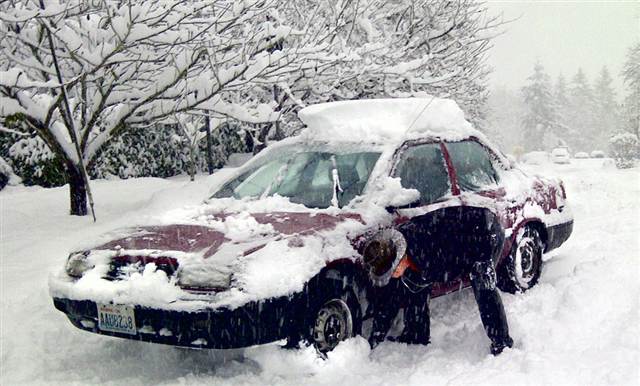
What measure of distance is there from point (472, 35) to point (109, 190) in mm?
9367

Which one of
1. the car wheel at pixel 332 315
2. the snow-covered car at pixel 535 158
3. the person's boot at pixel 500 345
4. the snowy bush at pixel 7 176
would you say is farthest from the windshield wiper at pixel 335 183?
the snow-covered car at pixel 535 158

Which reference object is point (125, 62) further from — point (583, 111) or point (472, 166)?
point (583, 111)

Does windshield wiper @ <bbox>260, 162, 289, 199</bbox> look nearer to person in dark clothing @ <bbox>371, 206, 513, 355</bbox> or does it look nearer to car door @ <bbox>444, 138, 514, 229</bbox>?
person in dark clothing @ <bbox>371, 206, 513, 355</bbox>

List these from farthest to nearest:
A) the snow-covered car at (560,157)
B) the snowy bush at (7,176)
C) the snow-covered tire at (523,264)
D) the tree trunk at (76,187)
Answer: the snow-covered car at (560,157) → the snowy bush at (7,176) → the tree trunk at (76,187) → the snow-covered tire at (523,264)

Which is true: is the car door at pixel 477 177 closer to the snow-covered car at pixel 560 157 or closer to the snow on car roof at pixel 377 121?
the snow on car roof at pixel 377 121

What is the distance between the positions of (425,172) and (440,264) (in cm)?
95

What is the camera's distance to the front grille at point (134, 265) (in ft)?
Result: 12.7

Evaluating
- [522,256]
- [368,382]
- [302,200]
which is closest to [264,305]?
[368,382]

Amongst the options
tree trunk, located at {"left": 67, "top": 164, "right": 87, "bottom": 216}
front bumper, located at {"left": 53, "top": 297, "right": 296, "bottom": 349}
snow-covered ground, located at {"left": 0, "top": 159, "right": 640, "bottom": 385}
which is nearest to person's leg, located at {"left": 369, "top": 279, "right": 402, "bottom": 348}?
snow-covered ground, located at {"left": 0, "top": 159, "right": 640, "bottom": 385}

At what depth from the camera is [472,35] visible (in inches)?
615

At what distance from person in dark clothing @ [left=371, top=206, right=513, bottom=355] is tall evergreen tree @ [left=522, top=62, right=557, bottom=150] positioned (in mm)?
69012

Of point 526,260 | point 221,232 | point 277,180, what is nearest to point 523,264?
point 526,260

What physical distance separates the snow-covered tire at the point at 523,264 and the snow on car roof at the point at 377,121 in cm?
113

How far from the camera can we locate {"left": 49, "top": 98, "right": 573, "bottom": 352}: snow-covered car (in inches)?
147
